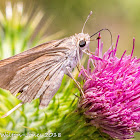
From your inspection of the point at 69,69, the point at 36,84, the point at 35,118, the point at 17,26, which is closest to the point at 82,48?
the point at 69,69

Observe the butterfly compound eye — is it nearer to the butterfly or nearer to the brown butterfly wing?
the butterfly

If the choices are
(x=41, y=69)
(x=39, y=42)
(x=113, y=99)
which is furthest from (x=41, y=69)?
(x=39, y=42)

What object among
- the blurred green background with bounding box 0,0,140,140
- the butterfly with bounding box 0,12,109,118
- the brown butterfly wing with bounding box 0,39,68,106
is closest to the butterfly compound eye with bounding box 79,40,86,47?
the butterfly with bounding box 0,12,109,118

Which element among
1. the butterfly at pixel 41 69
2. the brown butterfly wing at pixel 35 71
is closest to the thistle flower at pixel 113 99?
the butterfly at pixel 41 69

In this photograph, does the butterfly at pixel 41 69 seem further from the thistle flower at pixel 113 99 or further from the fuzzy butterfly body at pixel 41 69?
the thistle flower at pixel 113 99

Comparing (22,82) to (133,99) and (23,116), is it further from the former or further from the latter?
(133,99)

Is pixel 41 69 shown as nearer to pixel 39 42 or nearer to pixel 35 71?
pixel 35 71
